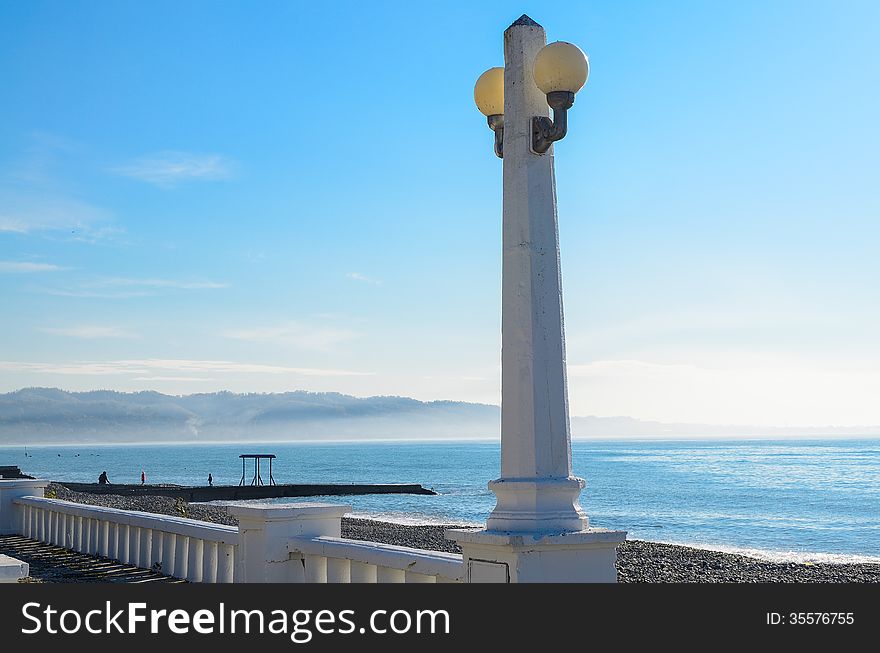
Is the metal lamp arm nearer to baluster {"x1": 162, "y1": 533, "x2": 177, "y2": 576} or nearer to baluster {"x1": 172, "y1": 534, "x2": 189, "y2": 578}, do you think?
baluster {"x1": 172, "y1": 534, "x2": 189, "y2": 578}

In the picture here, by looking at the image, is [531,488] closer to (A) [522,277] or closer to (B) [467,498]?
(A) [522,277]

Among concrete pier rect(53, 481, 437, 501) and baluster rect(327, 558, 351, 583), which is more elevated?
baluster rect(327, 558, 351, 583)

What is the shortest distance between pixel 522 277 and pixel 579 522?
3.98ft

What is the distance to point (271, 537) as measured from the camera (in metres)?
6.20

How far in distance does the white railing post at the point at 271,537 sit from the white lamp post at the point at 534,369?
1.85 m

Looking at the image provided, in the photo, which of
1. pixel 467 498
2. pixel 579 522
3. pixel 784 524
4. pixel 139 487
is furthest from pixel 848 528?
pixel 579 522

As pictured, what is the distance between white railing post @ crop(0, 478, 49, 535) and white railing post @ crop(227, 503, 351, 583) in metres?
5.69

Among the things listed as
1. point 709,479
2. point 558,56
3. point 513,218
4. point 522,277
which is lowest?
point 709,479

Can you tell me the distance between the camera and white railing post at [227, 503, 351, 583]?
244 inches

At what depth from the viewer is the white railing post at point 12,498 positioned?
11.0 m

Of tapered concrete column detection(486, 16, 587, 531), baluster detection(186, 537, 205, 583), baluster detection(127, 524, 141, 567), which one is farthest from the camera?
baluster detection(127, 524, 141, 567)

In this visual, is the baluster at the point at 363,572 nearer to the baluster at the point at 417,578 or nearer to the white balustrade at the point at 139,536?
the baluster at the point at 417,578

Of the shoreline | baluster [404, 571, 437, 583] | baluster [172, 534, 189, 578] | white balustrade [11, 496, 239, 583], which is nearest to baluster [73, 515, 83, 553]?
white balustrade [11, 496, 239, 583]
